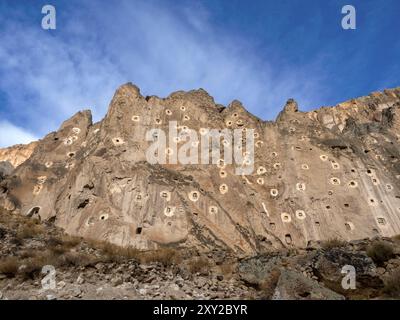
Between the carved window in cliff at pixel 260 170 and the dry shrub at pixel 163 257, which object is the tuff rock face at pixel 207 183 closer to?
the carved window in cliff at pixel 260 170

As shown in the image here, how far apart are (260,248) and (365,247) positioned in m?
13.4

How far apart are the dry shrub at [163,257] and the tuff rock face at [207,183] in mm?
10366

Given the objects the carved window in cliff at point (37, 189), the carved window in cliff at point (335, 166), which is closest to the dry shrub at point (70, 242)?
the carved window in cliff at point (37, 189)

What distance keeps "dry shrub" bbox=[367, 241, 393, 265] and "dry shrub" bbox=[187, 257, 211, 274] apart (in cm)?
459

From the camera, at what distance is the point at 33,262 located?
12.0 m

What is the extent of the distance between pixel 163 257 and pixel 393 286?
235 inches

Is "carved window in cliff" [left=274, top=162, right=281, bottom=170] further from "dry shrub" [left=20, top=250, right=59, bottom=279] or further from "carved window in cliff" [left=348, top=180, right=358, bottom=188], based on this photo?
"dry shrub" [left=20, top=250, right=59, bottom=279]

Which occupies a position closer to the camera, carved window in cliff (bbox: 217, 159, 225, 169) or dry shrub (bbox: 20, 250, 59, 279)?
dry shrub (bbox: 20, 250, 59, 279)

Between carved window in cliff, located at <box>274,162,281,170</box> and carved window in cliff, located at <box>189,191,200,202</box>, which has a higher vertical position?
carved window in cliff, located at <box>274,162,281,170</box>

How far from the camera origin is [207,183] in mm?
30438

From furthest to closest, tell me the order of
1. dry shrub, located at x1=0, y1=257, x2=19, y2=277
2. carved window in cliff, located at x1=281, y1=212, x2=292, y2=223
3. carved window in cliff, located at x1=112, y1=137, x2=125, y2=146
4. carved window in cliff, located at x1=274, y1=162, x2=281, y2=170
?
carved window in cliff, located at x1=274, y1=162, x2=281, y2=170 < carved window in cliff, located at x1=112, y1=137, x2=125, y2=146 < carved window in cliff, located at x1=281, y1=212, x2=292, y2=223 < dry shrub, located at x1=0, y1=257, x2=19, y2=277

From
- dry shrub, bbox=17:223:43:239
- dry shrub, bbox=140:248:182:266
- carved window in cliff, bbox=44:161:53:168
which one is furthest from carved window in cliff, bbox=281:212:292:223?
dry shrub, bbox=17:223:43:239

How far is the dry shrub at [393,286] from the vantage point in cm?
1102

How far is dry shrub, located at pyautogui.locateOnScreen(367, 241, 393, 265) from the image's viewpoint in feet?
42.5
